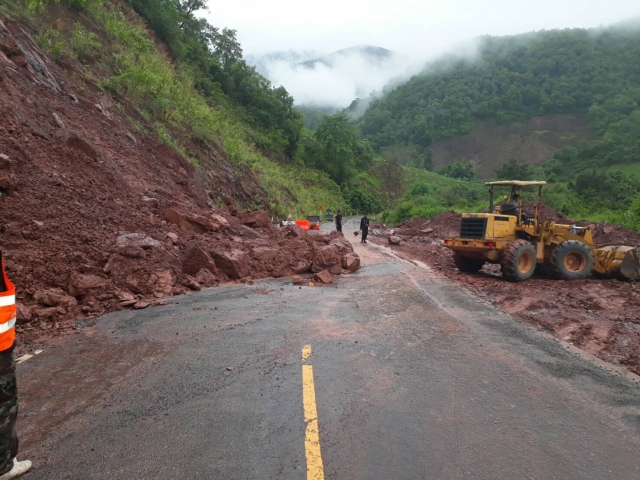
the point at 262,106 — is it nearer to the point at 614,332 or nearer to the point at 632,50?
the point at 614,332

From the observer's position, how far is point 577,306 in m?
9.05

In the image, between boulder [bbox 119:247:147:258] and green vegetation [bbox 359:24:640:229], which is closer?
boulder [bbox 119:247:147:258]

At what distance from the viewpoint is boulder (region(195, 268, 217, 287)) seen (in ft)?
31.9

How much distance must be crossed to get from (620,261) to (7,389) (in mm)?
14465

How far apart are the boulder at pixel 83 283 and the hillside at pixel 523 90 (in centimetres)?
10353

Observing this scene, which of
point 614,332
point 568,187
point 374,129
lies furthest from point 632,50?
point 614,332

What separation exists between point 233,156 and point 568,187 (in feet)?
114

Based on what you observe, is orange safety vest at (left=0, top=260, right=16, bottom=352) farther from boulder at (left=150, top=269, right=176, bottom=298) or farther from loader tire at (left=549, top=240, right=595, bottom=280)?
loader tire at (left=549, top=240, right=595, bottom=280)

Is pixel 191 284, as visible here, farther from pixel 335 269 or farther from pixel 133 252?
pixel 335 269

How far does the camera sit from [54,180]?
31.3 ft

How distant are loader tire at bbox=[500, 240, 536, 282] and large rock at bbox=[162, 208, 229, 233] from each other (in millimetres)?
7927

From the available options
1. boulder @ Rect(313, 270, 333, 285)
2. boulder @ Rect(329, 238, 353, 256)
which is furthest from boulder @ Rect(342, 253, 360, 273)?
boulder @ Rect(313, 270, 333, 285)

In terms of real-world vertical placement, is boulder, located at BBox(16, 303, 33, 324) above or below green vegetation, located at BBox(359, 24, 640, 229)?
below

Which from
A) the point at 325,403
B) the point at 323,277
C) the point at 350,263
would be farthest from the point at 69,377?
the point at 350,263
